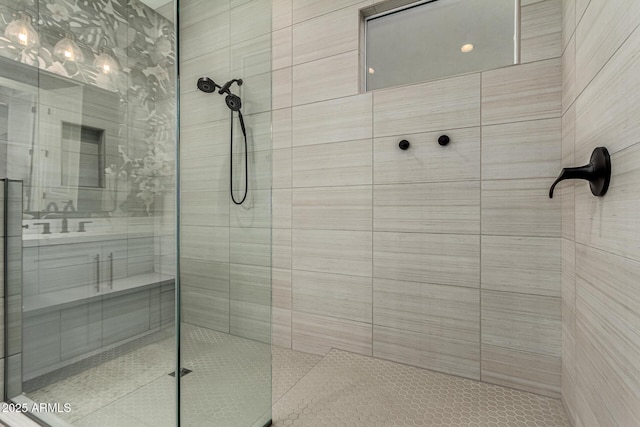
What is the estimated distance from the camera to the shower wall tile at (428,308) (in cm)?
170

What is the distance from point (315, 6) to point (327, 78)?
46 centimetres

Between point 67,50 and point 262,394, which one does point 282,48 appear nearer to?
point 67,50

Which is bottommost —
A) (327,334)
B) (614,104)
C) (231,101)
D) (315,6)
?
(327,334)

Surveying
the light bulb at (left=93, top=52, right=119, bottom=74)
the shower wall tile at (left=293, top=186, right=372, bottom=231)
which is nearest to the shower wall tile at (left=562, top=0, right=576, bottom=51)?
the shower wall tile at (left=293, top=186, right=372, bottom=231)

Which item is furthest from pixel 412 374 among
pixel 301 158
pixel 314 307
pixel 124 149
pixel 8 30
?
pixel 8 30

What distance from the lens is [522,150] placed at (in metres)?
1.57

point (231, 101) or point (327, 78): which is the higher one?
point (327, 78)

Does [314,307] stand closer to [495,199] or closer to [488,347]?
[488,347]

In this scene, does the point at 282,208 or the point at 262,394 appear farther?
the point at 282,208

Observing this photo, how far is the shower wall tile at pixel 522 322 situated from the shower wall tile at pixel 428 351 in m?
0.12

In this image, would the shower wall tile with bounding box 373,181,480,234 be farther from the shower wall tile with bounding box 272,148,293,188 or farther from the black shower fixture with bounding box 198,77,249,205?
the black shower fixture with bounding box 198,77,249,205

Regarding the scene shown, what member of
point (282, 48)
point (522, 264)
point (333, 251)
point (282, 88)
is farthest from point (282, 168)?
point (522, 264)

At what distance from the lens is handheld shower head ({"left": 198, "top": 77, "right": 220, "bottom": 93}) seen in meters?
1.08

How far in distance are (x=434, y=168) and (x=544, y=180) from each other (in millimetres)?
485
